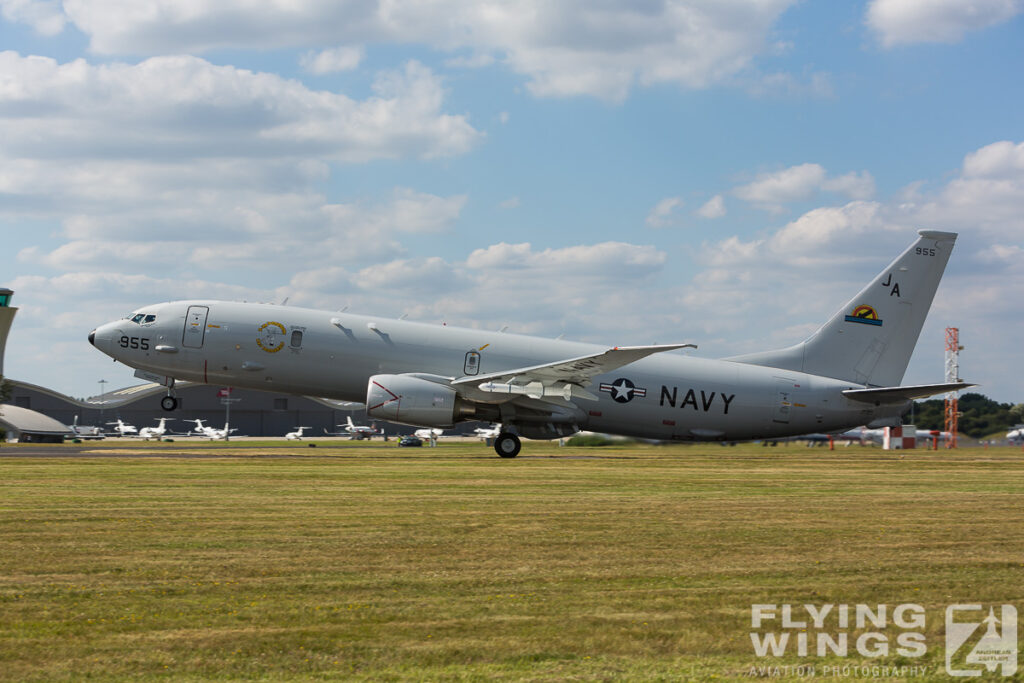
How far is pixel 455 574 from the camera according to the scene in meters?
9.98

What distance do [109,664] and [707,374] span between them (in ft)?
98.7

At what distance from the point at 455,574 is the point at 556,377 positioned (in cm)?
2297

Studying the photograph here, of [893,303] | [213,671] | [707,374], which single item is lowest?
[213,671]

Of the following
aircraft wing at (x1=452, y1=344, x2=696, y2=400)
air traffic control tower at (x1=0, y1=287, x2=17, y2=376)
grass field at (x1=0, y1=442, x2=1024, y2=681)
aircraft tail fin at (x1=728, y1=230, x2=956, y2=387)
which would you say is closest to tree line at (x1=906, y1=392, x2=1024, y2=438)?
aircraft tail fin at (x1=728, y1=230, x2=956, y2=387)

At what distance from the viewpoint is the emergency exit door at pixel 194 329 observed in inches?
1305

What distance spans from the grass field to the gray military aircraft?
1324cm

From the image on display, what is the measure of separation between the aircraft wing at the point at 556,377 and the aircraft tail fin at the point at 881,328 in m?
6.54

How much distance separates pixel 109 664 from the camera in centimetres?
682

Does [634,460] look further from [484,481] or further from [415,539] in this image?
[415,539]

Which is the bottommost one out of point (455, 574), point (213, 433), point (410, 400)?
point (213, 433)

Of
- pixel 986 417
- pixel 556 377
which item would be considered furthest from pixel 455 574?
pixel 986 417

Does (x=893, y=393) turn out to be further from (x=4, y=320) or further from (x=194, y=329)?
(x=4, y=320)

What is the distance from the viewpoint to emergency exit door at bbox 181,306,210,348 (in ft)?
109

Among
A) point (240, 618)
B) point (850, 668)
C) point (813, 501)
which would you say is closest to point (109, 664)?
point (240, 618)
